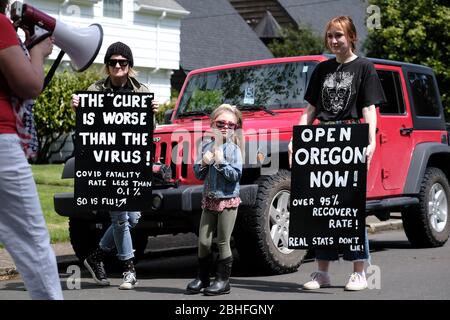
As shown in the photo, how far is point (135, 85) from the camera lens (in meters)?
7.90

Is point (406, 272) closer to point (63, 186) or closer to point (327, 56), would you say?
point (327, 56)

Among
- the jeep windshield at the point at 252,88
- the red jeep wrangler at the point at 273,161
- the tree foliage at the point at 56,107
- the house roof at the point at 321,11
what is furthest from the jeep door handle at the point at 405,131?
the house roof at the point at 321,11

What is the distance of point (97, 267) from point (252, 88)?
104 inches

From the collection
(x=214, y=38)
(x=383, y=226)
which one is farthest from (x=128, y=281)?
(x=214, y=38)

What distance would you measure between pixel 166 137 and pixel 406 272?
7.97ft

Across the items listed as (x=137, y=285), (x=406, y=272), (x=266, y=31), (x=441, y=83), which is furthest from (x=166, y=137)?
(x=266, y=31)

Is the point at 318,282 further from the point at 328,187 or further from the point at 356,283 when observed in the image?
the point at 328,187

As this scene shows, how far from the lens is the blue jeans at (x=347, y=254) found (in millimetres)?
7285

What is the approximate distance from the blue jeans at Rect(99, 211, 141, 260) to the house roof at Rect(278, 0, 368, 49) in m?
34.5

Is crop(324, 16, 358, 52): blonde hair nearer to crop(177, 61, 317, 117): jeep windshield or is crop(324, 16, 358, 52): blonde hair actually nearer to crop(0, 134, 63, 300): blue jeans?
crop(177, 61, 317, 117): jeep windshield

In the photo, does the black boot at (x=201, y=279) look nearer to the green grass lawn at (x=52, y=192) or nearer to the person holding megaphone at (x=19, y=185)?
the person holding megaphone at (x=19, y=185)

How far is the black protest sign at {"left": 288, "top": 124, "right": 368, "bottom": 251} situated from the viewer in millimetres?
7152

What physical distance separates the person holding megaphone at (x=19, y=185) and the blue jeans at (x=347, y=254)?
3.35m
